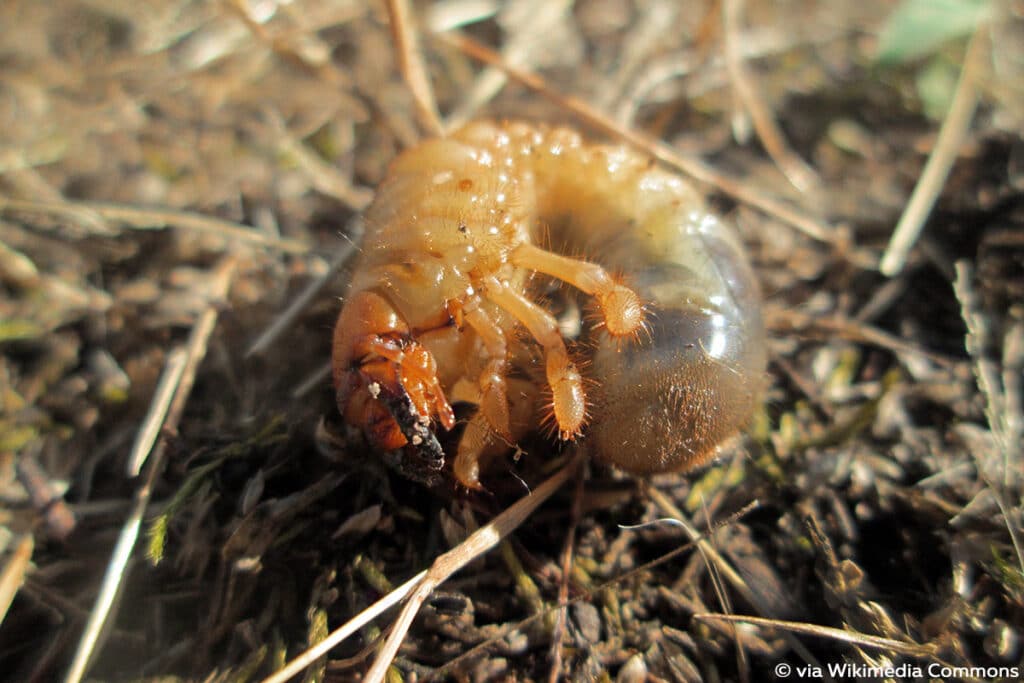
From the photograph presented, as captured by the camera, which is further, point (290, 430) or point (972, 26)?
point (972, 26)

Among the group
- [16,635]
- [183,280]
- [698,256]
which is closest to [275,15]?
[183,280]

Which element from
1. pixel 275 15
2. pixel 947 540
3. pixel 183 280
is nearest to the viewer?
pixel 947 540

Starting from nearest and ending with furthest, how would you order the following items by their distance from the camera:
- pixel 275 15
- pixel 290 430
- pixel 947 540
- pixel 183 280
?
1. pixel 947 540
2. pixel 290 430
3. pixel 183 280
4. pixel 275 15

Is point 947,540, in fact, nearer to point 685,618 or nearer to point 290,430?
point 685,618

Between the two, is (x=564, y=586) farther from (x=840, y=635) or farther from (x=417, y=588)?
(x=840, y=635)

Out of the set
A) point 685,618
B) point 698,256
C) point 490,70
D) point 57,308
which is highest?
point 490,70

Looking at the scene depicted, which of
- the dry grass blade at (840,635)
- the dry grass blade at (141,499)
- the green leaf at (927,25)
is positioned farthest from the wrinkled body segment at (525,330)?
the green leaf at (927,25)
